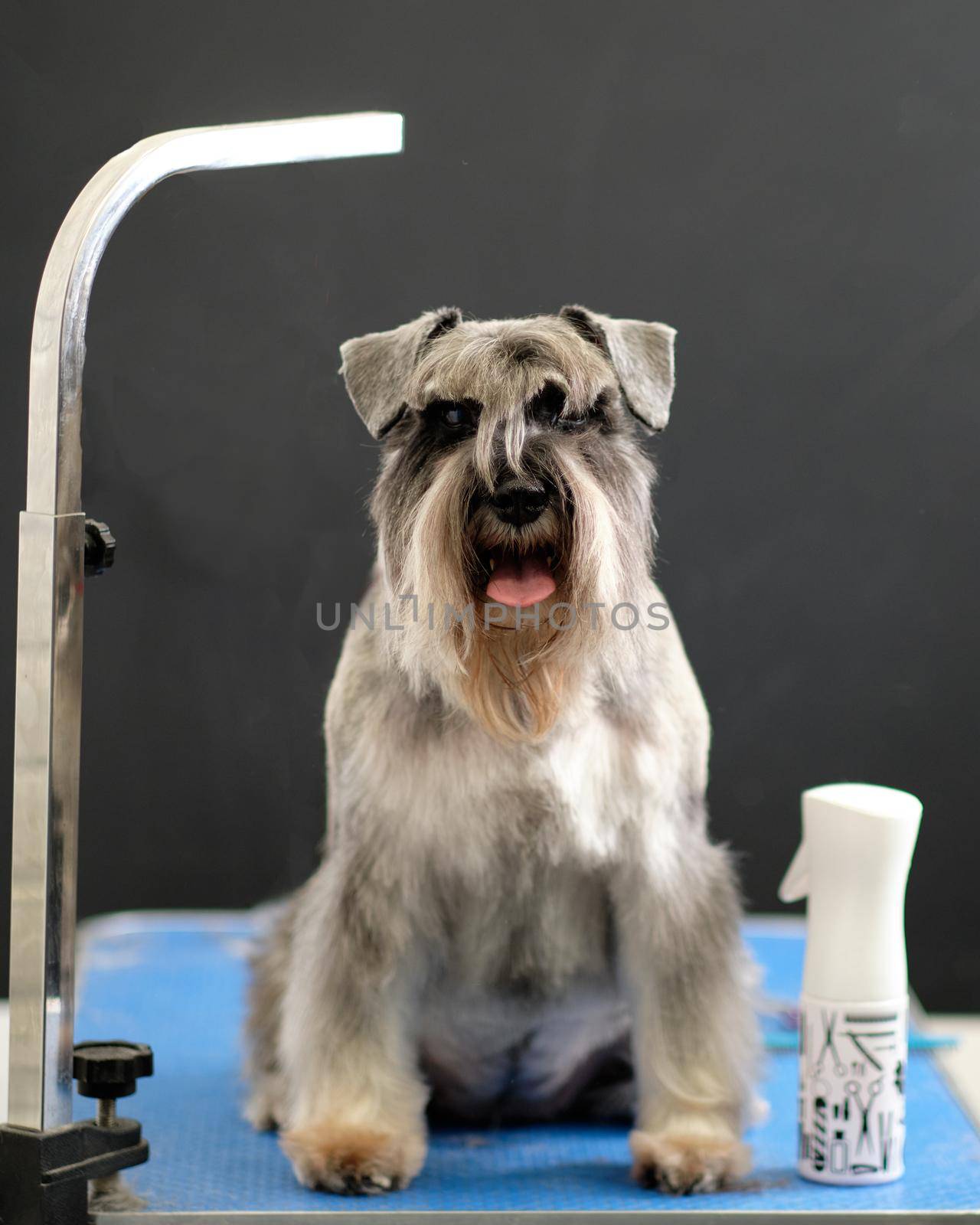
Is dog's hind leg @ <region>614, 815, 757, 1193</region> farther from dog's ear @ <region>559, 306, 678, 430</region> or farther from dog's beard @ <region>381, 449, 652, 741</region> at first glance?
dog's ear @ <region>559, 306, 678, 430</region>

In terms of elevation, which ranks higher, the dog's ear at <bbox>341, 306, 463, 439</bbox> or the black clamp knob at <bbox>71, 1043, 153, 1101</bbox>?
the dog's ear at <bbox>341, 306, 463, 439</bbox>

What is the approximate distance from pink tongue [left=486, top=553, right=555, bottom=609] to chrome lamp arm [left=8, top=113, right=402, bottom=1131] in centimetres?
56

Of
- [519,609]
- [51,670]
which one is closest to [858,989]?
[519,609]

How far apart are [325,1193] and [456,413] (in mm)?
1114

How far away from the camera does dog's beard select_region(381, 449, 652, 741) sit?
216cm

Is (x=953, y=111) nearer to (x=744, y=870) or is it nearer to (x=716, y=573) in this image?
(x=716, y=573)

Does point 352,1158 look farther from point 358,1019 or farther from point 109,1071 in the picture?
point 109,1071

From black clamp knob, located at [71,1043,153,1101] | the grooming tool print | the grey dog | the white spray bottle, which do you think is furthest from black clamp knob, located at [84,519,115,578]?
the grooming tool print

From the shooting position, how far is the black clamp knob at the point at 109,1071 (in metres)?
2.17

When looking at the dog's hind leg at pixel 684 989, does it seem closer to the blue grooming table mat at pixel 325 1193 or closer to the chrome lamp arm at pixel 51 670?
the blue grooming table mat at pixel 325 1193

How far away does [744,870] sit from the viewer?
257 centimetres

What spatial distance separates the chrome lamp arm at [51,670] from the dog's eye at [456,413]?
1.59 ft

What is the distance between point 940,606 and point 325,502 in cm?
94

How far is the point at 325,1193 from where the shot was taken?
2.28 meters
